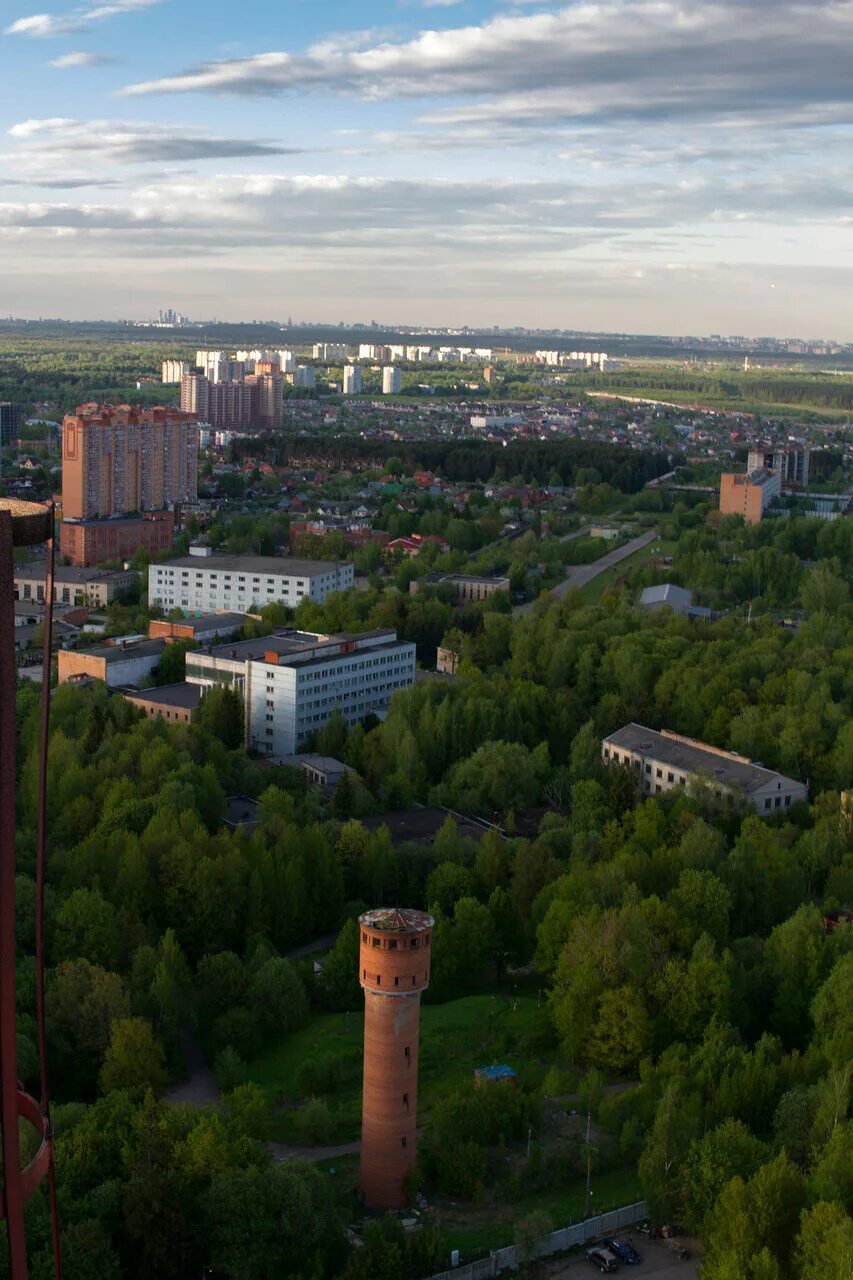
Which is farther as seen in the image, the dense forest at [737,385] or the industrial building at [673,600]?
the dense forest at [737,385]

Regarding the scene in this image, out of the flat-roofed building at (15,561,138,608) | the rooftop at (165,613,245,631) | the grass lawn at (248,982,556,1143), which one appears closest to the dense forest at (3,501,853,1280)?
the grass lawn at (248,982,556,1143)

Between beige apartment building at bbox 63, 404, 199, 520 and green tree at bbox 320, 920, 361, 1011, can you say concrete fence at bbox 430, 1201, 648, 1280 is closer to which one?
green tree at bbox 320, 920, 361, 1011

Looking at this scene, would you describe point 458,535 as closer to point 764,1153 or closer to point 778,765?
point 778,765

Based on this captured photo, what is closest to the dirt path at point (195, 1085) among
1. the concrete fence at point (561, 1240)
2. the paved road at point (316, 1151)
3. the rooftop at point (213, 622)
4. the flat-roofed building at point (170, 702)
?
the paved road at point (316, 1151)

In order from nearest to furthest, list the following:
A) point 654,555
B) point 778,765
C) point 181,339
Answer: point 778,765 → point 654,555 → point 181,339

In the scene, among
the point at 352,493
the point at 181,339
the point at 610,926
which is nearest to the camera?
the point at 610,926

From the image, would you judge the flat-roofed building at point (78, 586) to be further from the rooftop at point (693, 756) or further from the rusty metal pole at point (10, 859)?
the rusty metal pole at point (10, 859)

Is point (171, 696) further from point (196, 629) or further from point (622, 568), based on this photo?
point (622, 568)

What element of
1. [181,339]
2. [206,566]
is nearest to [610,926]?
[206,566]
